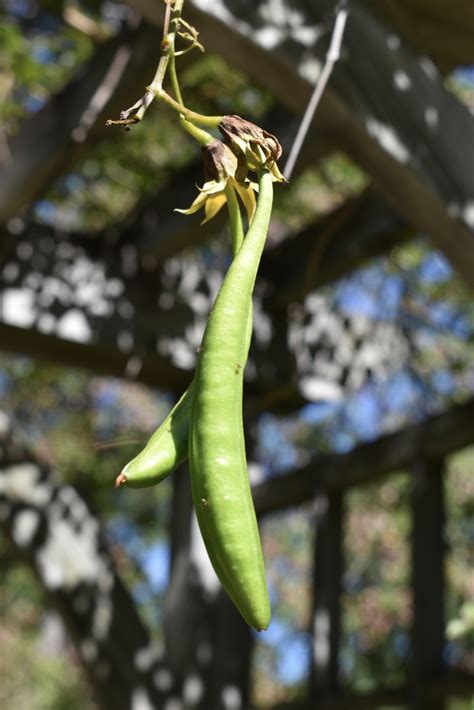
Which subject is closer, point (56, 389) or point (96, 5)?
point (96, 5)

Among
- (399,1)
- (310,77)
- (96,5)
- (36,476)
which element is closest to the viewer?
(310,77)

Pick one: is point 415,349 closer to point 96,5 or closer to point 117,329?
point 117,329

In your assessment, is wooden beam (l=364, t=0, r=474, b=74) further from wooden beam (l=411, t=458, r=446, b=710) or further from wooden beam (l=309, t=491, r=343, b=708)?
wooden beam (l=309, t=491, r=343, b=708)

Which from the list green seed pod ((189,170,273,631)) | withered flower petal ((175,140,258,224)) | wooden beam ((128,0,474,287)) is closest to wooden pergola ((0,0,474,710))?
wooden beam ((128,0,474,287))

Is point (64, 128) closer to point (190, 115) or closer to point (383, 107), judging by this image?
point (383, 107)

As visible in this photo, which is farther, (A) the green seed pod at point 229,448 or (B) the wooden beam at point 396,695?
(B) the wooden beam at point 396,695

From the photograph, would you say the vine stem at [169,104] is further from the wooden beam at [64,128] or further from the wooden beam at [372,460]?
the wooden beam at [372,460]

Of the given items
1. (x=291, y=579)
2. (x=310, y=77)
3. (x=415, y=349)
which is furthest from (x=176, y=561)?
(x=291, y=579)

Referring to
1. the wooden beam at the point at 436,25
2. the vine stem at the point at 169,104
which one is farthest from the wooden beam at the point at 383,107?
the vine stem at the point at 169,104
